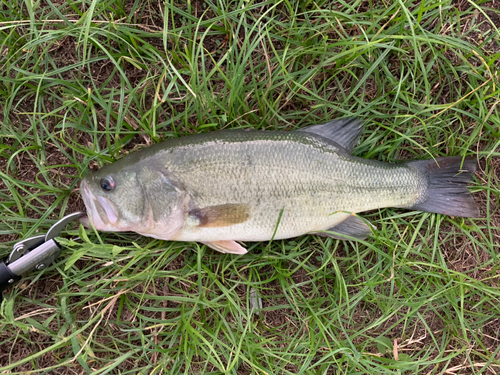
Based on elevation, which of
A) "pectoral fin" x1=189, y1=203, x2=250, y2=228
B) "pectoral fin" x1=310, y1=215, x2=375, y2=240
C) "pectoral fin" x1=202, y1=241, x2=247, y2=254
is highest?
"pectoral fin" x1=189, y1=203, x2=250, y2=228

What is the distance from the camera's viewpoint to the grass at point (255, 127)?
2561 millimetres

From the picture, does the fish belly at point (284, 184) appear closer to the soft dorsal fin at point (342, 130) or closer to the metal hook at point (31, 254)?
the soft dorsal fin at point (342, 130)

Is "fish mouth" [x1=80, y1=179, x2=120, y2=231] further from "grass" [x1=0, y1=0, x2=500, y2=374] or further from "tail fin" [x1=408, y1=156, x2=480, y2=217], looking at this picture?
"tail fin" [x1=408, y1=156, x2=480, y2=217]

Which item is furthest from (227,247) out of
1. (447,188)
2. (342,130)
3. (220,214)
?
(447,188)

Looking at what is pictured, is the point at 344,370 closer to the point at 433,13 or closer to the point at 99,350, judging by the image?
the point at 99,350

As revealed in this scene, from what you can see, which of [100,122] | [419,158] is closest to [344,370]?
[419,158]

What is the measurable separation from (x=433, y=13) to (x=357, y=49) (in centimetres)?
84

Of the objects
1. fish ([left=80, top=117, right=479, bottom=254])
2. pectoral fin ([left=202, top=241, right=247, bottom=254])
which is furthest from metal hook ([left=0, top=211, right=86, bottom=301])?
pectoral fin ([left=202, top=241, right=247, bottom=254])

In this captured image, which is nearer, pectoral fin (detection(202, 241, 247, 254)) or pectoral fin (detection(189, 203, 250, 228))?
pectoral fin (detection(189, 203, 250, 228))

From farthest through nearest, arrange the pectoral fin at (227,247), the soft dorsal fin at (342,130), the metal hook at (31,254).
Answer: the soft dorsal fin at (342,130), the pectoral fin at (227,247), the metal hook at (31,254)

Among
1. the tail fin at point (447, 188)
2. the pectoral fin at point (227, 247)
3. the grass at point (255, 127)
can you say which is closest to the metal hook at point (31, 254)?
the grass at point (255, 127)

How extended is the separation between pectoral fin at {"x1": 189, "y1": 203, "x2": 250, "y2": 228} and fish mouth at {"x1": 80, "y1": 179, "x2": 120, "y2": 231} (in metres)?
0.55

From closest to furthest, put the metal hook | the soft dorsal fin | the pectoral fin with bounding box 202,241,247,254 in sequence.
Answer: the metal hook → the pectoral fin with bounding box 202,241,247,254 → the soft dorsal fin

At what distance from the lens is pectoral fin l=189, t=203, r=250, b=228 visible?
7.88 feet
